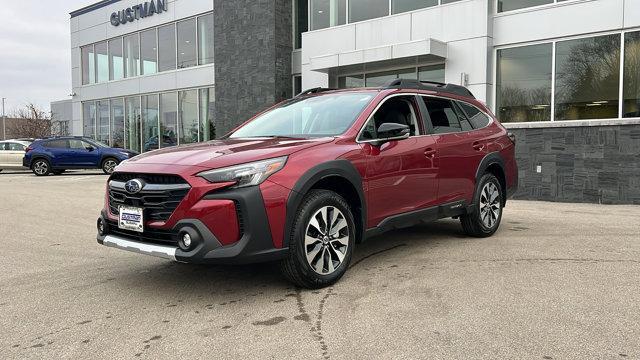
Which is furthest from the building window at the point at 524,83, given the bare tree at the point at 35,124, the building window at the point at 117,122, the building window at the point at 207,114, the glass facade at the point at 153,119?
the bare tree at the point at 35,124

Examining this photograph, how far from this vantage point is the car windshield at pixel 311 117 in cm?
494

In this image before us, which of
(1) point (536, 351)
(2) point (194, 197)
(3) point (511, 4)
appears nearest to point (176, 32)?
(3) point (511, 4)

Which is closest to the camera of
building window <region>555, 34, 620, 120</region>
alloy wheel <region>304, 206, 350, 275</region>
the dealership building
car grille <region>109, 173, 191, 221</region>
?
car grille <region>109, 173, 191, 221</region>

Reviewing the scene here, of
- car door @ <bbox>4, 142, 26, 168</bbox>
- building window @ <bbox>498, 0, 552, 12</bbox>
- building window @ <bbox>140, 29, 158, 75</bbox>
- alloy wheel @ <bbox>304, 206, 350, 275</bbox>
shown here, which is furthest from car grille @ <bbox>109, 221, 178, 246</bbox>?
building window @ <bbox>140, 29, 158, 75</bbox>

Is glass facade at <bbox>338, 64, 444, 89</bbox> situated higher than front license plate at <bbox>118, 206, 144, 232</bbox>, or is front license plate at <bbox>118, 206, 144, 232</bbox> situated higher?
glass facade at <bbox>338, 64, 444, 89</bbox>

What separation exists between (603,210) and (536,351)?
7.35 meters

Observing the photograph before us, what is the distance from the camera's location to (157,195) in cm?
396

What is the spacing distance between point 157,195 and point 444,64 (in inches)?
428

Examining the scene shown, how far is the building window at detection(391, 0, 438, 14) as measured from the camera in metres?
13.8

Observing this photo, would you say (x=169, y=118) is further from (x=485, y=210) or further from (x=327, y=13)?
(x=485, y=210)

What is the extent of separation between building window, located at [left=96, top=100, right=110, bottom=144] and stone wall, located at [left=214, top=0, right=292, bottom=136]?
979 cm

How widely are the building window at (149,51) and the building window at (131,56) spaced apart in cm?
42

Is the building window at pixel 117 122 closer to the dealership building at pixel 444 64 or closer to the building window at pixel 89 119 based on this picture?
the building window at pixel 89 119

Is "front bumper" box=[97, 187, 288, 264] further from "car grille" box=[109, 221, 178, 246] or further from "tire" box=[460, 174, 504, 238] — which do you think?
"tire" box=[460, 174, 504, 238]
